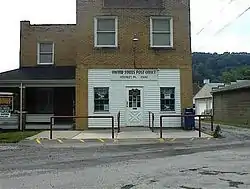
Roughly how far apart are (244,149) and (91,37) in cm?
1339

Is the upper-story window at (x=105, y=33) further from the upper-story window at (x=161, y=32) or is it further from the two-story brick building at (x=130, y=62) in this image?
the upper-story window at (x=161, y=32)

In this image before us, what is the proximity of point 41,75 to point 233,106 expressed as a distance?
20.0 metres

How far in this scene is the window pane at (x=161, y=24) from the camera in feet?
90.2

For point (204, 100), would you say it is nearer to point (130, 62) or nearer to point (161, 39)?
point (161, 39)

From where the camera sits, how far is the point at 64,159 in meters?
13.8

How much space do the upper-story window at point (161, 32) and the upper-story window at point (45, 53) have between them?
Result: 9.49 meters

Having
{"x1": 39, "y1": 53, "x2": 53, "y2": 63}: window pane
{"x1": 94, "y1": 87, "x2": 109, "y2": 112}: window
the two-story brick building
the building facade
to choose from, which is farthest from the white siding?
the building facade

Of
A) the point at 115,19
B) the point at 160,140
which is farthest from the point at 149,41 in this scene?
the point at 160,140

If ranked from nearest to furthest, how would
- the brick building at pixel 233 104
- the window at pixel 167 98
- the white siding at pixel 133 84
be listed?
the white siding at pixel 133 84 → the window at pixel 167 98 → the brick building at pixel 233 104

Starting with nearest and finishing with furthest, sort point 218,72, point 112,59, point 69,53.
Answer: point 112,59, point 69,53, point 218,72

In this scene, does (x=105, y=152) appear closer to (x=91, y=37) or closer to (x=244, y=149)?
(x=244, y=149)

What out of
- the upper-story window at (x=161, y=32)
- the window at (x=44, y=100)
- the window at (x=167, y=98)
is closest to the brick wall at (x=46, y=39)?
the window at (x=44, y=100)

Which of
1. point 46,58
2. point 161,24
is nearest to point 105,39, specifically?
point 161,24

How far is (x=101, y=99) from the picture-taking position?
27125 mm
